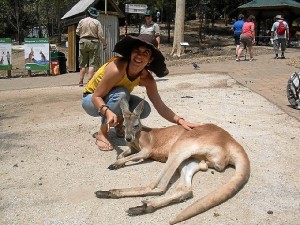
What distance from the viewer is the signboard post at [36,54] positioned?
11.5m

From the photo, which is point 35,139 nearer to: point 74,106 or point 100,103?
point 100,103

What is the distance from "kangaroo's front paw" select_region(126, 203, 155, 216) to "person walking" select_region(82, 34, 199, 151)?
105 centimetres

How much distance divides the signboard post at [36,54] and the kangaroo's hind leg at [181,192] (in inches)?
362

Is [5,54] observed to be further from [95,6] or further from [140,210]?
[140,210]

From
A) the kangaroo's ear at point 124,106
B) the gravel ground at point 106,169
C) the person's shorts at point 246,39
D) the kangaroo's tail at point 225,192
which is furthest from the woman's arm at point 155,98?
the person's shorts at point 246,39

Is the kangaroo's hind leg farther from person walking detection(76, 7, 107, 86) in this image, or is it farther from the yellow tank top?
person walking detection(76, 7, 107, 86)

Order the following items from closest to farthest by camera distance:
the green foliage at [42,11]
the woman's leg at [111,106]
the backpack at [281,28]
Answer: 1. the woman's leg at [111,106]
2. the backpack at [281,28]
3. the green foliage at [42,11]

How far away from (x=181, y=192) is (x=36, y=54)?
963cm

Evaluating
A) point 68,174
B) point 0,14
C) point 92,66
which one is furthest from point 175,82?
point 0,14

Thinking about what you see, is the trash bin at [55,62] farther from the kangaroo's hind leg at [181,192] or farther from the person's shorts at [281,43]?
the kangaroo's hind leg at [181,192]

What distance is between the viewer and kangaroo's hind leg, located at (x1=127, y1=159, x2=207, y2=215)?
8.73ft

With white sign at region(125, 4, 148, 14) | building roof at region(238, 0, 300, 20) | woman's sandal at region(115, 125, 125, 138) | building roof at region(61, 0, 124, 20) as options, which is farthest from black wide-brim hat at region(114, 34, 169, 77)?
building roof at region(238, 0, 300, 20)

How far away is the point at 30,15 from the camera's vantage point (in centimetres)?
3178

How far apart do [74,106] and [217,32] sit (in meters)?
25.1
